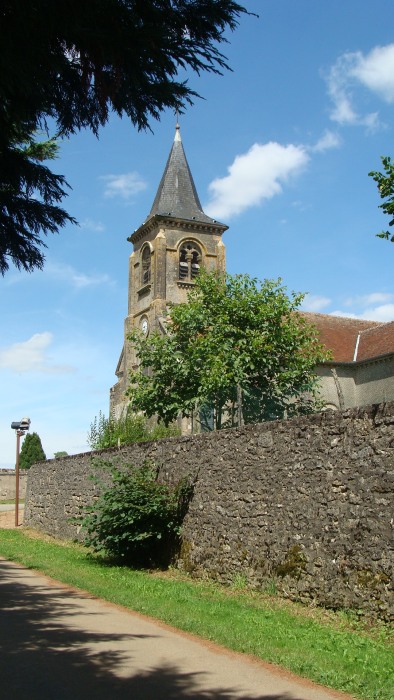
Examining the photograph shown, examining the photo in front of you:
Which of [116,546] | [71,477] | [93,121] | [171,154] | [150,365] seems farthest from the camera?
[171,154]

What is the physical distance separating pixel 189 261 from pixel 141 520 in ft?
111

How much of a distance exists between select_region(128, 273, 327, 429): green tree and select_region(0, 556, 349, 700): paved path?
45.3 feet

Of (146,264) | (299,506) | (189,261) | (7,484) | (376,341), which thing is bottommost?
(299,506)

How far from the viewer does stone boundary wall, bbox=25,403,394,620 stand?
753 centimetres

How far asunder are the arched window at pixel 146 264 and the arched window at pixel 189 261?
2202mm

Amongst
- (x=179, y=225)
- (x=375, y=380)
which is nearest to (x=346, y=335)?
(x=375, y=380)

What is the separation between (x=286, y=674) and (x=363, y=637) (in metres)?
→ 1.54

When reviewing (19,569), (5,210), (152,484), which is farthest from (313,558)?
(19,569)

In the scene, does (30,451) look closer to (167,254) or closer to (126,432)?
(167,254)

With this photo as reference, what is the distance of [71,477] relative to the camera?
18234 mm

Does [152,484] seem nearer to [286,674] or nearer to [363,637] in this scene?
[363,637]

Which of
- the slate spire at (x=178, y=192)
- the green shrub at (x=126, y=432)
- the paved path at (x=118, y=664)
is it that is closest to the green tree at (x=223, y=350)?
the green shrub at (x=126, y=432)

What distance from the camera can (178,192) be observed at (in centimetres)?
4644

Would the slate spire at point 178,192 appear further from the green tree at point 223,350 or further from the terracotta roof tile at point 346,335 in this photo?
the green tree at point 223,350
